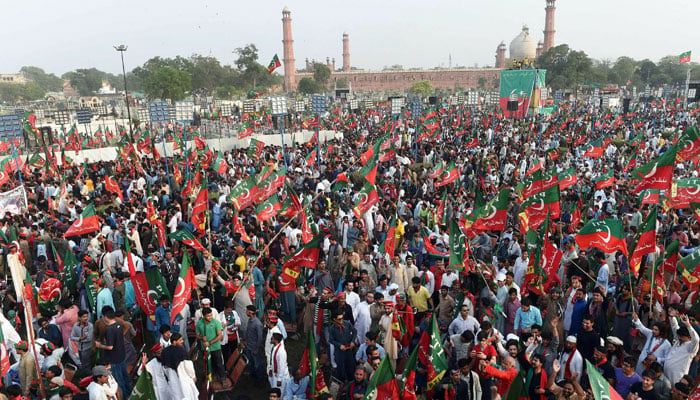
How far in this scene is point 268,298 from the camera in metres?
7.27

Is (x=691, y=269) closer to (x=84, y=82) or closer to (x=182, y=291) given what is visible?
(x=182, y=291)

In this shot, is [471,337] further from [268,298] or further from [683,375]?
[268,298]

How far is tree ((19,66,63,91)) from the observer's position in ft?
425

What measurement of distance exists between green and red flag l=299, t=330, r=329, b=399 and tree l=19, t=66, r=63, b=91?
472ft

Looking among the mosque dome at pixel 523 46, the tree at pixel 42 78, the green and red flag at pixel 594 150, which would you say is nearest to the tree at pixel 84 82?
the tree at pixel 42 78

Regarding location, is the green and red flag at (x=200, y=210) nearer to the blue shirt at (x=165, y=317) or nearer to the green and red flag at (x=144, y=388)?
the blue shirt at (x=165, y=317)

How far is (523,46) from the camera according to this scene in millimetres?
97375

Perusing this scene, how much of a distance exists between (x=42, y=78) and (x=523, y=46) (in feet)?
387

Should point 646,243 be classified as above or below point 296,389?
above

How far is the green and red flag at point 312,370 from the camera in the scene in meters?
4.68

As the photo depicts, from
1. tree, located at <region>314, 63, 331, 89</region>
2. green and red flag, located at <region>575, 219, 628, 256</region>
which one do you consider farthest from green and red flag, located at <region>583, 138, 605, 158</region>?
tree, located at <region>314, 63, 331, 89</region>

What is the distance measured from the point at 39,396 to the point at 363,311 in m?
3.49

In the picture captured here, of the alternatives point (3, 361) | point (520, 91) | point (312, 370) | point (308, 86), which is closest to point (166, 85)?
point (308, 86)

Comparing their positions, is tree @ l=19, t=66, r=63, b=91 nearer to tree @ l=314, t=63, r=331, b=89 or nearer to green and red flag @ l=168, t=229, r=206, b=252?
tree @ l=314, t=63, r=331, b=89
